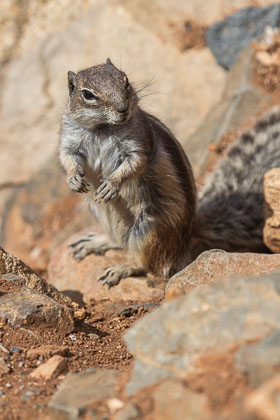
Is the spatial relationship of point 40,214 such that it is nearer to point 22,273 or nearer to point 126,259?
point 126,259

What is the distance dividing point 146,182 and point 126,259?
1.22 metres

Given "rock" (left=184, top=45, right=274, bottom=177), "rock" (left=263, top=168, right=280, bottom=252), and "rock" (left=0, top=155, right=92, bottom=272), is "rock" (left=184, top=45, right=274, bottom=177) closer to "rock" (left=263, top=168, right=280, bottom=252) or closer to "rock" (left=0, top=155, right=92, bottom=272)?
"rock" (left=0, top=155, right=92, bottom=272)

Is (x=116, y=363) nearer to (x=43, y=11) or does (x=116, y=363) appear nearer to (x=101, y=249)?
(x=101, y=249)

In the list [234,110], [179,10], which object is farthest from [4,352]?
[179,10]

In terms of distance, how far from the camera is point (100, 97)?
525cm

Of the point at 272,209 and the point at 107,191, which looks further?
the point at 272,209

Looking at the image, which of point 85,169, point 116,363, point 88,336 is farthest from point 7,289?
point 85,169

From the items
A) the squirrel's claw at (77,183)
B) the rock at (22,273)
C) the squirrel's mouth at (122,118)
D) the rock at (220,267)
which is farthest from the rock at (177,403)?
the squirrel's claw at (77,183)

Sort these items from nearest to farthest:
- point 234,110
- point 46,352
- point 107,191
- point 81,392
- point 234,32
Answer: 1. point 81,392
2. point 46,352
3. point 107,191
4. point 234,110
5. point 234,32

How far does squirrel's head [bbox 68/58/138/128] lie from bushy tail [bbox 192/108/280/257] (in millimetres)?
2039

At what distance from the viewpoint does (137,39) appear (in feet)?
38.6

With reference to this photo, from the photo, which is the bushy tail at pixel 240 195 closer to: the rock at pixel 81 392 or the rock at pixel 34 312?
the rock at pixel 34 312

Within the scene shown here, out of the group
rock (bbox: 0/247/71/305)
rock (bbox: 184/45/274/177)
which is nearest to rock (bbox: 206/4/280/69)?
rock (bbox: 184/45/274/177)

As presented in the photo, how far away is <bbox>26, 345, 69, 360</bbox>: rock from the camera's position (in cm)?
362
